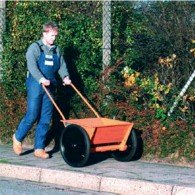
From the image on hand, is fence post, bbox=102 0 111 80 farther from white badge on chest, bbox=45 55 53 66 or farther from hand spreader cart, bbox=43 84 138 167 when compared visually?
hand spreader cart, bbox=43 84 138 167

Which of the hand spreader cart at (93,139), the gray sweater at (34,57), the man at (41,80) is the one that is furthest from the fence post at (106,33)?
the hand spreader cart at (93,139)

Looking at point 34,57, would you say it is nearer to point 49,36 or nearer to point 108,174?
point 49,36

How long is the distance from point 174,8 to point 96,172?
310 cm

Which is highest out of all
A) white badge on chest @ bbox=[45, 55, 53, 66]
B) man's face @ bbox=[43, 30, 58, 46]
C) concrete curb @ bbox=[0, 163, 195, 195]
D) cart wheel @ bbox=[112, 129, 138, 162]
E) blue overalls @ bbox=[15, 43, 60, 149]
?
man's face @ bbox=[43, 30, 58, 46]

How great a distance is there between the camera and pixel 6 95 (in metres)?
10.5

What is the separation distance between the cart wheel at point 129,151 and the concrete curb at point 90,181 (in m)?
1.04

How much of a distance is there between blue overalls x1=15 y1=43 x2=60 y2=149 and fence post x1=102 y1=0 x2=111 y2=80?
97 centimetres

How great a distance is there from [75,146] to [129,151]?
0.79m

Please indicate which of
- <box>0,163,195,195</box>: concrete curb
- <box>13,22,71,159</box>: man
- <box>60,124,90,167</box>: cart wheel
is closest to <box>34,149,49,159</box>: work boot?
<box>13,22,71,159</box>: man

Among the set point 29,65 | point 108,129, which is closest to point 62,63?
point 29,65

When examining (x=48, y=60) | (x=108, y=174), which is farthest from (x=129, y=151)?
(x=48, y=60)

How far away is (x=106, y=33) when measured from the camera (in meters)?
9.83

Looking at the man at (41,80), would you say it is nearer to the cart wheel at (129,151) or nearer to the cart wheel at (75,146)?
the cart wheel at (75,146)

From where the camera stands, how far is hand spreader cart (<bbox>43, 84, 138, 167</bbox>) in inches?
318
